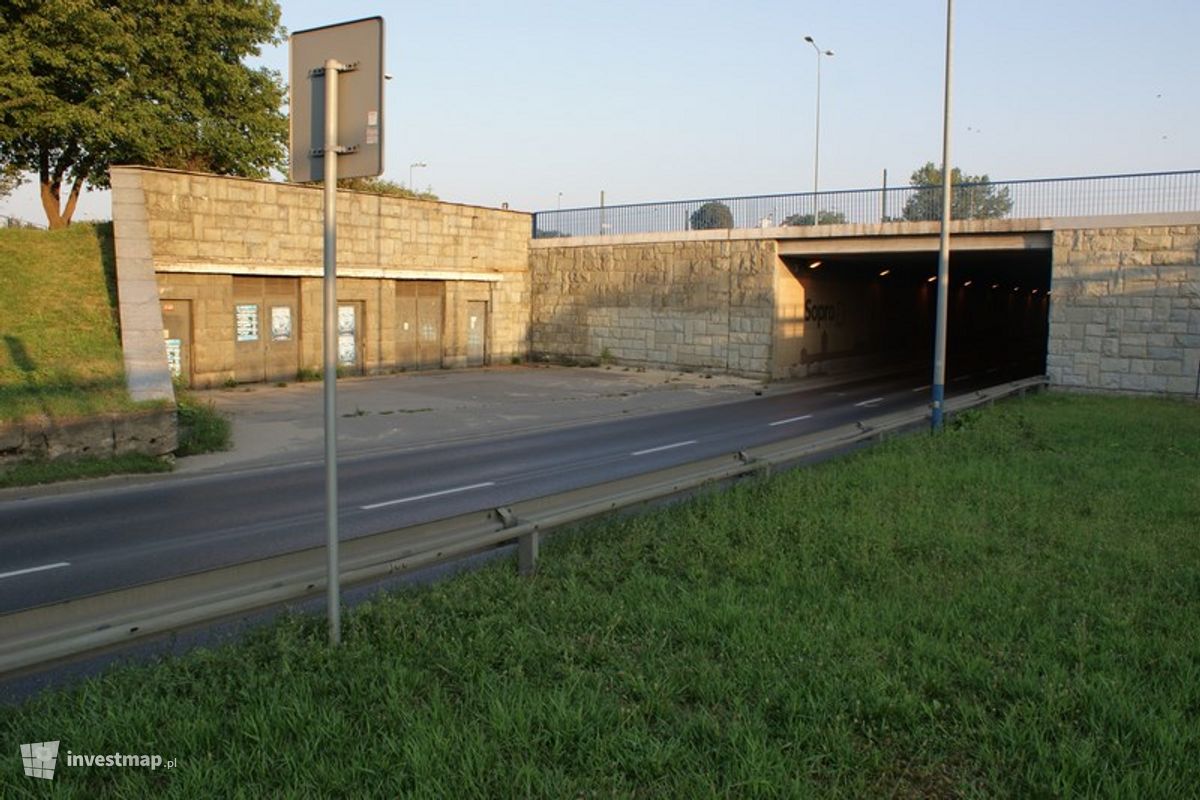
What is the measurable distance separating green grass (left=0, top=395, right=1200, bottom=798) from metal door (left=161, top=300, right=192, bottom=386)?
17814mm

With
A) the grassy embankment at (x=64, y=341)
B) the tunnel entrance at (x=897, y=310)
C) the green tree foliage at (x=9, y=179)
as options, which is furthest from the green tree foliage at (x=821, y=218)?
the green tree foliage at (x=9, y=179)

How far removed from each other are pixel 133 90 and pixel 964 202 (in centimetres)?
2408

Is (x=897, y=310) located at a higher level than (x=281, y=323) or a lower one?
higher

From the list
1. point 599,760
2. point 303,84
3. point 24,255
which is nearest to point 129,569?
point 303,84

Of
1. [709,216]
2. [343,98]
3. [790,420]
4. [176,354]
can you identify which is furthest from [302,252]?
[343,98]

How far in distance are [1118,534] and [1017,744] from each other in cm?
464

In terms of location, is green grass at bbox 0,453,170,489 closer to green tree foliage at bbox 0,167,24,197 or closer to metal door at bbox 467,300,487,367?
metal door at bbox 467,300,487,367

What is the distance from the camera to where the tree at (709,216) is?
99.3ft

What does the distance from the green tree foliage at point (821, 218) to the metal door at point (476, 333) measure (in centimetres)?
1044

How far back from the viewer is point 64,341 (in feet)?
54.0

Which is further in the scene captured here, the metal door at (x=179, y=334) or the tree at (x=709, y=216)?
the tree at (x=709, y=216)

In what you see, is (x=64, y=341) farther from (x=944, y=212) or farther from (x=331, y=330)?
(x=944, y=212)

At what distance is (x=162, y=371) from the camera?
600 inches

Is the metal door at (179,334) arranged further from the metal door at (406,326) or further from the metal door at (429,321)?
the metal door at (429,321)
